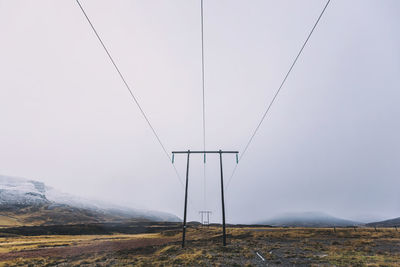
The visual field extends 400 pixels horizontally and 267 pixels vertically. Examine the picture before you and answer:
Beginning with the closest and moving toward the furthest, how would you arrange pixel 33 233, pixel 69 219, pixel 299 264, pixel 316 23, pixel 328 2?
pixel 328 2 < pixel 316 23 < pixel 299 264 < pixel 33 233 < pixel 69 219

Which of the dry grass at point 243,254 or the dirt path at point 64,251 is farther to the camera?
the dirt path at point 64,251

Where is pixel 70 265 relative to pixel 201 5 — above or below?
below

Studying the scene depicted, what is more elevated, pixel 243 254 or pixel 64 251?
pixel 243 254

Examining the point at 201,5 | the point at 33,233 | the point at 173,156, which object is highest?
the point at 201,5

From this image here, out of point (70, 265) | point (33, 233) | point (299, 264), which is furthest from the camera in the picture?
point (33, 233)

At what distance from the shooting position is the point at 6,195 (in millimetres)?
190625

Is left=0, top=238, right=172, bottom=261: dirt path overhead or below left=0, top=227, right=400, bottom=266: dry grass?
below

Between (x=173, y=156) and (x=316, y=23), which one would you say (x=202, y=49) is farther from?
(x=173, y=156)

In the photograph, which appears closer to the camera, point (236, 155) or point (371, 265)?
point (371, 265)

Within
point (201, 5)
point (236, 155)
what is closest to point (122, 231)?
point (236, 155)

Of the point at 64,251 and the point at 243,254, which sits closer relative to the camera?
the point at 243,254

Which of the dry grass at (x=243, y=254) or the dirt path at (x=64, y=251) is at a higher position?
the dry grass at (x=243, y=254)

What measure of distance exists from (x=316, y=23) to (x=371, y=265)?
628 inches

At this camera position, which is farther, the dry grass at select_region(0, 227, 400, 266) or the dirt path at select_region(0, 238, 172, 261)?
the dirt path at select_region(0, 238, 172, 261)
